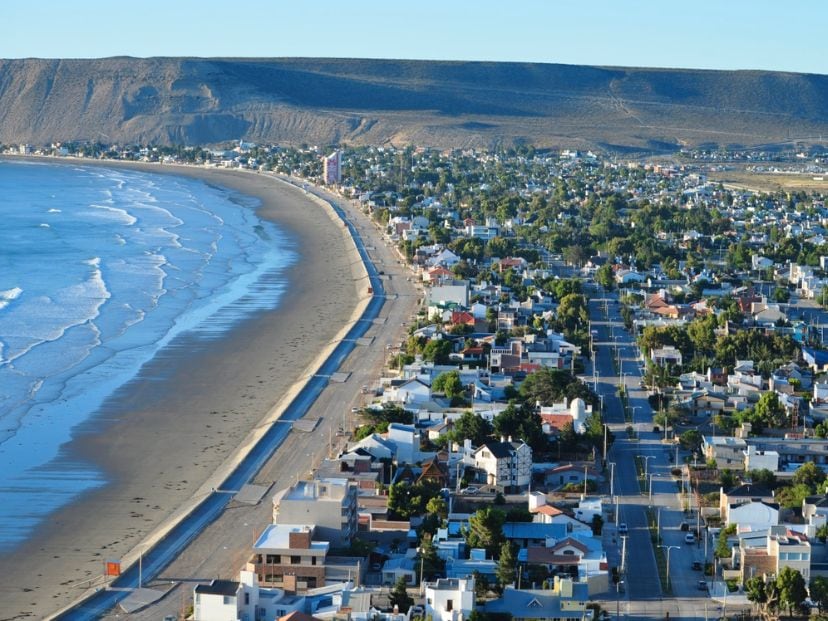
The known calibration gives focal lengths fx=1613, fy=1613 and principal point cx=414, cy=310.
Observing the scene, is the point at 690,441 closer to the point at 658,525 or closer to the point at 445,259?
the point at 658,525

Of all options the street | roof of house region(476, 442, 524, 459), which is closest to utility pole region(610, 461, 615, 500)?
the street

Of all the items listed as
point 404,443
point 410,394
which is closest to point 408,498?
point 404,443

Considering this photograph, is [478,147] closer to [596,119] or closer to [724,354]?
[596,119]

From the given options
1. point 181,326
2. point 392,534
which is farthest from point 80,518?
point 181,326

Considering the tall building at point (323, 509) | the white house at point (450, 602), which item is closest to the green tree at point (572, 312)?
the tall building at point (323, 509)

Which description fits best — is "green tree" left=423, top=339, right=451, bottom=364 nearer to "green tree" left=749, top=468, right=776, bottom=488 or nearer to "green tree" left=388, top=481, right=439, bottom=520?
"green tree" left=749, top=468, right=776, bottom=488
